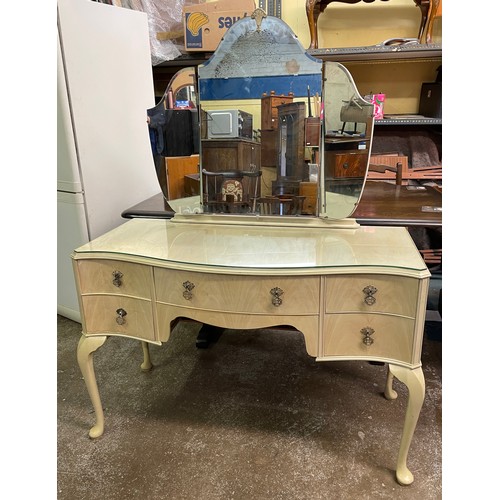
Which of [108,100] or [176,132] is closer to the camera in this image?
[176,132]

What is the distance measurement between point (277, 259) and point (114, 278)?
1.79 ft

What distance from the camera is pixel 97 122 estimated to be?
2.04 metres

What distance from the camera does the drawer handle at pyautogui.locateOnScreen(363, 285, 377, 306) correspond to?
1.18 m

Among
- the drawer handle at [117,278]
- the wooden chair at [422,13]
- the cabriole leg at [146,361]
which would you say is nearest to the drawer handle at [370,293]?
the drawer handle at [117,278]

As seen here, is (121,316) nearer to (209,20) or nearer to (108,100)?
(108,100)

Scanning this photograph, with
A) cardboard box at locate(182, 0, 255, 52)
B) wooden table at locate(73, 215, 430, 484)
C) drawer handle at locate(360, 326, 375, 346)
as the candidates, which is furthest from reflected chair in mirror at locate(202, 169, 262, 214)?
cardboard box at locate(182, 0, 255, 52)

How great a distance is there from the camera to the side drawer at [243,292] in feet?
3.94

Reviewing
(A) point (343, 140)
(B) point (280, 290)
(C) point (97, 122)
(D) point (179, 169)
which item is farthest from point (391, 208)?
(C) point (97, 122)

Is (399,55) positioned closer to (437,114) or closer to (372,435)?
(437,114)

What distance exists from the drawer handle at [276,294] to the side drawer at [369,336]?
0.15 metres

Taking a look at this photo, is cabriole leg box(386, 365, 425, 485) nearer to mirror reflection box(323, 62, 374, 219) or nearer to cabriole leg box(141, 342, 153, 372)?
mirror reflection box(323, 62, 374, 219)

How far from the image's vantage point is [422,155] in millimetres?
2477

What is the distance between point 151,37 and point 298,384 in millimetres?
2147
